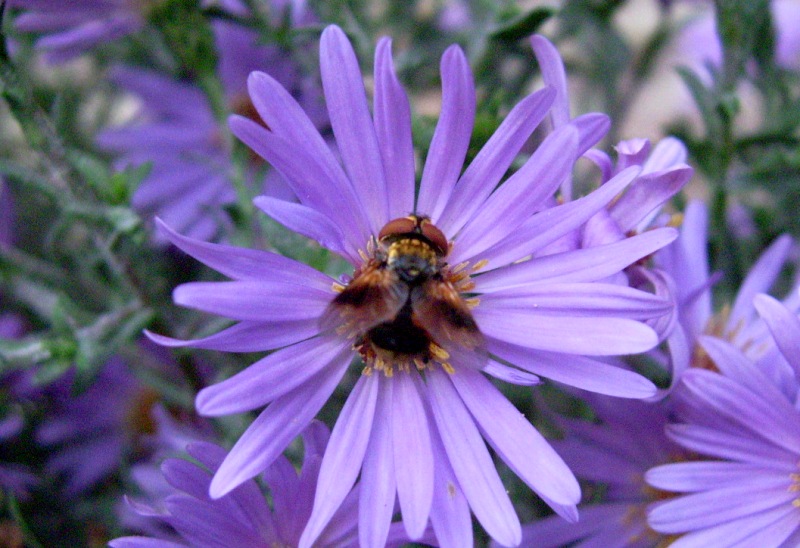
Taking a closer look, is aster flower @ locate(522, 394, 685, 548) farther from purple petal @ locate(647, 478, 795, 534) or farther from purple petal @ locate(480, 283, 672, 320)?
purple petal @ locate(480, 283, 672, 320)

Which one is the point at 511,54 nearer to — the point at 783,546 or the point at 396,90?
the point at 396,90

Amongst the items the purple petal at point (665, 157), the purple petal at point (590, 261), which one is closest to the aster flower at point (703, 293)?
the purple petal at point (665, 157)

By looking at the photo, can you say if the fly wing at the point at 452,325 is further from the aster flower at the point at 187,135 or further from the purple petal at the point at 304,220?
the aster flower at the point at 187,135

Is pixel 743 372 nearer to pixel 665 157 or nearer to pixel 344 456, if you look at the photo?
pixel 665 157

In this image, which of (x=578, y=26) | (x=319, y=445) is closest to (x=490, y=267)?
(x=319, y=445)

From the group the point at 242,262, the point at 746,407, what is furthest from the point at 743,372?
the point at 242,262

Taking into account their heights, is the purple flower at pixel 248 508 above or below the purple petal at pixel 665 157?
below
